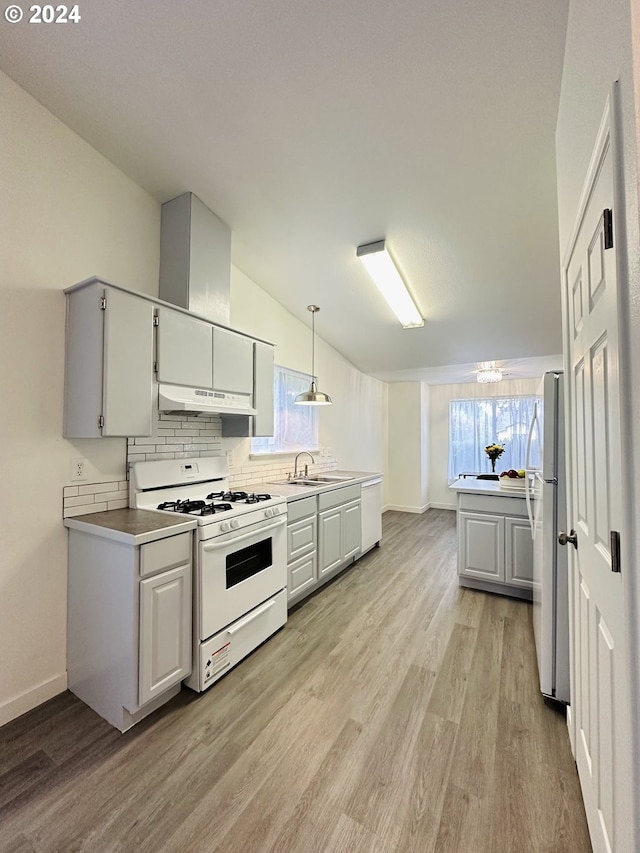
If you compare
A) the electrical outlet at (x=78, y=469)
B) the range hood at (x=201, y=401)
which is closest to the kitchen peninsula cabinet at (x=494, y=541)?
the range hood at (x=201, y=401)

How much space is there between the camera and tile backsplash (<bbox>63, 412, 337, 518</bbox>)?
213 cm

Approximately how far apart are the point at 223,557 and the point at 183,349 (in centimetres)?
133

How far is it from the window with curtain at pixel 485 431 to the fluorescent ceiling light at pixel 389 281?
3107mm

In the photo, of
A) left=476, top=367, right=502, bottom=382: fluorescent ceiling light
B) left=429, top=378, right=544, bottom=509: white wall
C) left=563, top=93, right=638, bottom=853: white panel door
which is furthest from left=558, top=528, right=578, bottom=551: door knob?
left=429, top=378, right=544, bottom=509: white wall

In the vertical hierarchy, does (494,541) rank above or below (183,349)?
below

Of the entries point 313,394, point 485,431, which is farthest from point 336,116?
point 485,431

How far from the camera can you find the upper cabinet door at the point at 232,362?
263cm

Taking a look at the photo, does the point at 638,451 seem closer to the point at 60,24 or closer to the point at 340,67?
the point at 340,67

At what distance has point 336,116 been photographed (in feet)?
6.32

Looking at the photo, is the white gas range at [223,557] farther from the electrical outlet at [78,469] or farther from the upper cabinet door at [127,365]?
the upper cabinet door at [127,365]

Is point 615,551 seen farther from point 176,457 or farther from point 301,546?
point 176,457

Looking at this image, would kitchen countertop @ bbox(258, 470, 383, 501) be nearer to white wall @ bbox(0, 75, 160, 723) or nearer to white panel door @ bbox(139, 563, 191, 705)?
white panel door @ bbox(139, 563, 191, 705)

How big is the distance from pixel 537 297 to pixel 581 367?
2448mm

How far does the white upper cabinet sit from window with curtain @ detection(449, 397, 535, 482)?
226 inches
